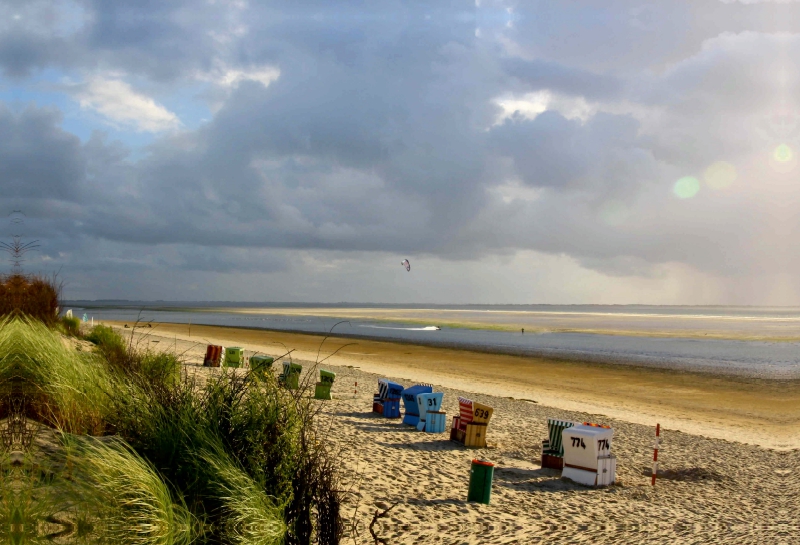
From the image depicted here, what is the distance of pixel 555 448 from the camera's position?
11.6 m

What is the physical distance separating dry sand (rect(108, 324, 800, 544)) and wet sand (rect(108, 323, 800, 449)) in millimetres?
161

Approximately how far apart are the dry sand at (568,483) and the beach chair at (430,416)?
257 mm

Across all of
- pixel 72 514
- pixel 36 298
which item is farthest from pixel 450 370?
pixel 72 514

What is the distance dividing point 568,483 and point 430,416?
138 inches

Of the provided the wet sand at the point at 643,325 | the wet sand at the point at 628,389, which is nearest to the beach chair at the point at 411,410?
the wet sand at the point at 628,389

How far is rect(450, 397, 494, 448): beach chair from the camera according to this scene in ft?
40.8

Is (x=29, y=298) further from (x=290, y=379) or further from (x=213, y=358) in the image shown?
(x=290, y=379)

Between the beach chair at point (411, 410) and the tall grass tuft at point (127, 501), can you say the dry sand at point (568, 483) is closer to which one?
the beach chair at point (411, 410)

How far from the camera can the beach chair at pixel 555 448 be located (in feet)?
37.1

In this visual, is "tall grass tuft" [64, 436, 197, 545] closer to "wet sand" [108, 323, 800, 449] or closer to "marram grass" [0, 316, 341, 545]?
"marram grass" [0, 316, 341, 545]

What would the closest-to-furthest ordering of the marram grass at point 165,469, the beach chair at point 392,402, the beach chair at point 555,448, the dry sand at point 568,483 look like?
the marram grass at point 165,469 → the dry sand at point 568,483 → the beach chair at point 555,448 → the beach chair at point 392,402

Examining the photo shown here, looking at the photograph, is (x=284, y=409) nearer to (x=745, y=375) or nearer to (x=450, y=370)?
(x=450, y=370)

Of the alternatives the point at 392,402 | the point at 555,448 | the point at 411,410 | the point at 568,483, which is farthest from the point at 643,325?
the point at 568,483

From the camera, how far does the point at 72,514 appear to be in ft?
18.1
